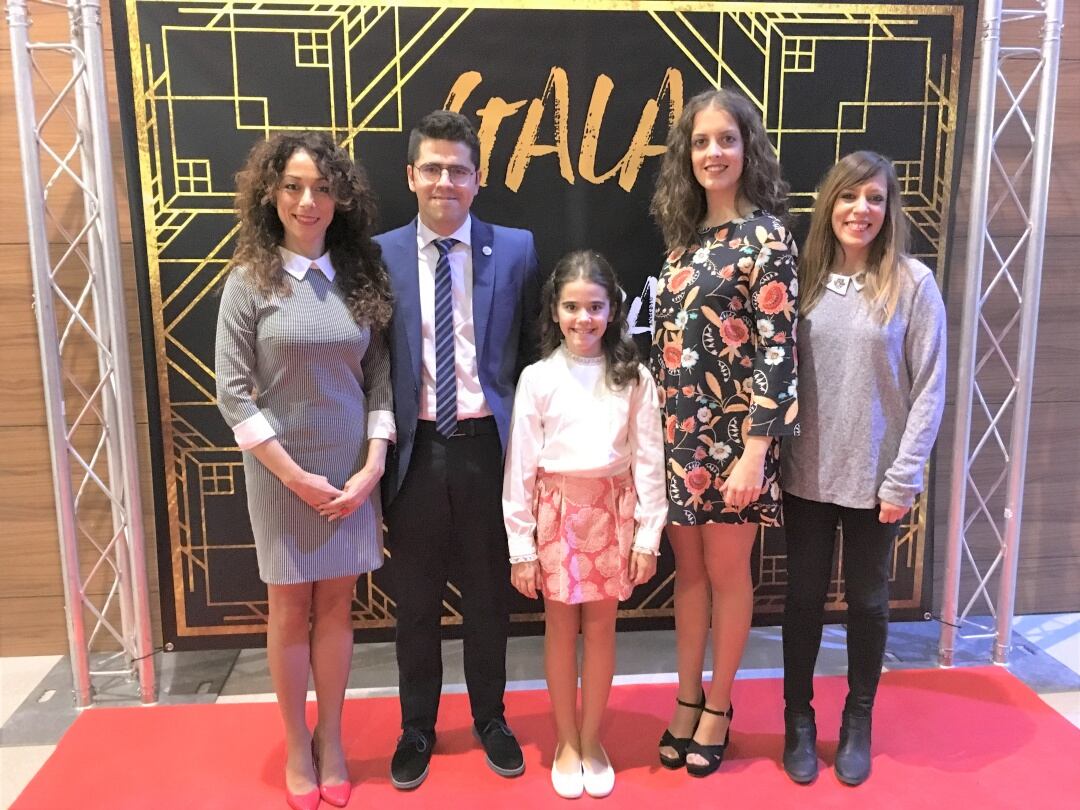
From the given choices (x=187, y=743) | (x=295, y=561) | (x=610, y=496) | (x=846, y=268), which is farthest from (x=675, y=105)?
(x=187, y=743)

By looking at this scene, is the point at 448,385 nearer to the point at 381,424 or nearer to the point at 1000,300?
the point at 381,424

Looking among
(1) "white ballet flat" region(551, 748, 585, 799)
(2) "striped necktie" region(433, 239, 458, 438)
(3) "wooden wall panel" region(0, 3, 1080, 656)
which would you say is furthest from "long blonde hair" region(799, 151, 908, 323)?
(1) "white ballet flat" region(551, 748, 585, 799)

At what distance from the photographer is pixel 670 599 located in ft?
9.70

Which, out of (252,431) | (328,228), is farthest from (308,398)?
(328,228)

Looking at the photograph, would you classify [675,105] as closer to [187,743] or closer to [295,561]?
[295,561]

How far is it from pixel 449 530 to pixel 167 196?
1.51m

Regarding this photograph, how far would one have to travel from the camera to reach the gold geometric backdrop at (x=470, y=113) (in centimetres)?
254

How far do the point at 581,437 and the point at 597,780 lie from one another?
0.93 metres

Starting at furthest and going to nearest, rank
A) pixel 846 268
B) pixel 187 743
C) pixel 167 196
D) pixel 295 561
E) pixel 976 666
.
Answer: pixel 976 666
pixel 167 196
pixel 187 743
pixel 846 268
pixel 295 561

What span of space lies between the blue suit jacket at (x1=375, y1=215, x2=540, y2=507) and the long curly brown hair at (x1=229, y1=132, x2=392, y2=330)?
0.19ft

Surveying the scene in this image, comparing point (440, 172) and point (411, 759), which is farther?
point (411, 759)

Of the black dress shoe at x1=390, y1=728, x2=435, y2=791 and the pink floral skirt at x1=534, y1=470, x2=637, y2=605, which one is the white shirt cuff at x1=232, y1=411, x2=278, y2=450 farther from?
the black dress shoe at x1=390, y1=728, x2=435, y2=791

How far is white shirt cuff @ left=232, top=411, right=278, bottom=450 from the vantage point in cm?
185

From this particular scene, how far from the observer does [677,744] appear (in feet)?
7.22
